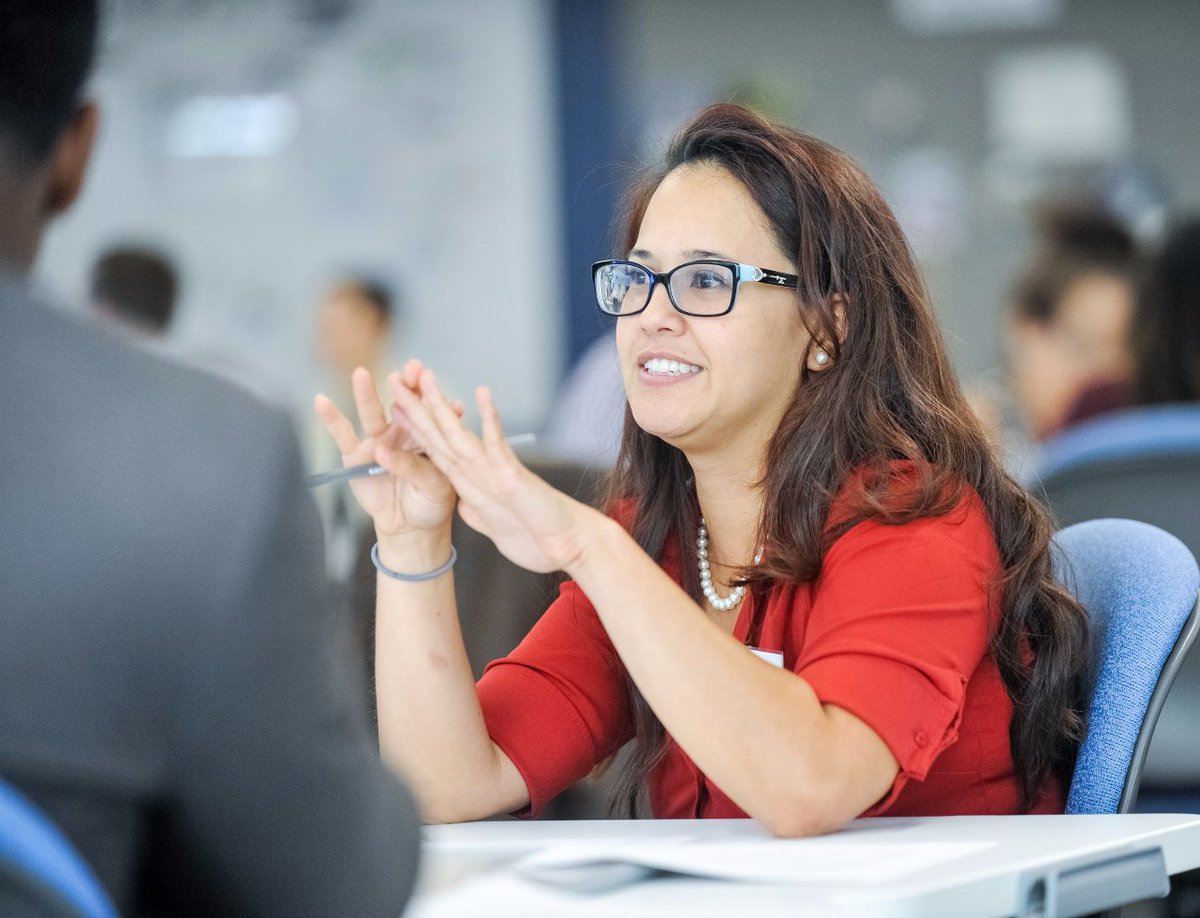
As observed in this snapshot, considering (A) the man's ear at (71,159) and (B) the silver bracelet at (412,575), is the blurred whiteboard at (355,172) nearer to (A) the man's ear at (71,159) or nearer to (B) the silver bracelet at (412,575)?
(B) the silver bracelet at (412,575)

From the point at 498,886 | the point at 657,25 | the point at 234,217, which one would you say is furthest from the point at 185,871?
the point at 657,25

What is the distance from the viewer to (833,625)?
4.58ft

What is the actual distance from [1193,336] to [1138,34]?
4453 mm

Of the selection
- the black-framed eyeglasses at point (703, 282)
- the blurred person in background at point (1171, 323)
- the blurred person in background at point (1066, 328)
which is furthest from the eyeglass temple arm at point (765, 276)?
the blurred person in background at point (1066, 328)

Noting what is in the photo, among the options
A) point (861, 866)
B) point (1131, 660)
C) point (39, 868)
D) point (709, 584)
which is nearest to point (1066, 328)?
point (709, 584)

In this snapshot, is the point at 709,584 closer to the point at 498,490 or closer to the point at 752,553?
the point at 752,553

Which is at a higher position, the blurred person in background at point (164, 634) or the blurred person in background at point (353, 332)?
the blurred person in background at point (164, 634)

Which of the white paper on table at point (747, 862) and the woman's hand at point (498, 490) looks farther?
the woman's hand at point (498, 490)

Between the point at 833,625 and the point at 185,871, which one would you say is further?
the point at 833,625

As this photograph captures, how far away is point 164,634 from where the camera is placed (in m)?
0.75

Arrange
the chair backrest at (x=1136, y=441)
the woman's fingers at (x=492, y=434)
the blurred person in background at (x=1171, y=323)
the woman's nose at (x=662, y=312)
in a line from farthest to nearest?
1. the blurred person in background at (x=1171, y=323)
2. the chair backrest at (x=1136, y=441)
3. the woman's nose at (x=662, y=312)
4. the woman's fingers at (x=492, y=434)

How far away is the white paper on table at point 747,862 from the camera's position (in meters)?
1.05

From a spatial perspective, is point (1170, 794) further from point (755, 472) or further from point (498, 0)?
point (498, 0)

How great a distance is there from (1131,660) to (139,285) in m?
3.50
